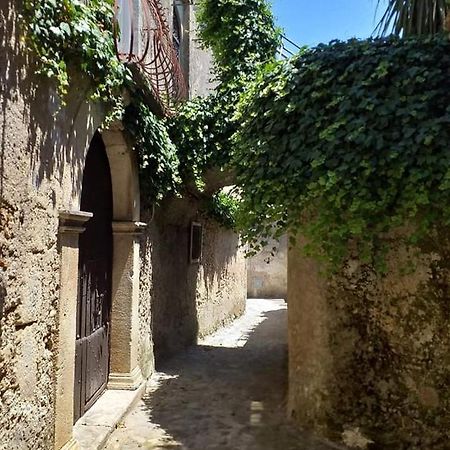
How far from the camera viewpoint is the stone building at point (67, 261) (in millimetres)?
2627

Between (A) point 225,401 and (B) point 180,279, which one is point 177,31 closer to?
(B) point 180,279

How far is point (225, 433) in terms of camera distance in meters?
4.45

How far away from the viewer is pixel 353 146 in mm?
3791

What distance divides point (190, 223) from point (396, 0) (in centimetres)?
479

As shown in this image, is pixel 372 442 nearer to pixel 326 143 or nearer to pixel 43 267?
pixel 326 143

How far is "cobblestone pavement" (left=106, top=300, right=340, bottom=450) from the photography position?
4227 millimetres

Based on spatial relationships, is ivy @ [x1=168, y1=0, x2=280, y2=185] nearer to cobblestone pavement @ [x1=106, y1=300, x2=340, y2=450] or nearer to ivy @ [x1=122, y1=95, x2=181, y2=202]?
ivy @ [x1=122, y1=95, x2=181, y2=202]

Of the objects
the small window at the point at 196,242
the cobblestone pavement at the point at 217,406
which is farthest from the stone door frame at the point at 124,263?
the small window at the point at 196,242

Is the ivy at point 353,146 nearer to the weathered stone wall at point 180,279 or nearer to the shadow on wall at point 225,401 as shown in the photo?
the shadow on wall at point 225,401

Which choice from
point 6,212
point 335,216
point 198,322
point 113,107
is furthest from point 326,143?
point 198,322

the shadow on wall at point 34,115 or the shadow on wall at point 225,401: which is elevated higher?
the shadow on wall at point 34,115

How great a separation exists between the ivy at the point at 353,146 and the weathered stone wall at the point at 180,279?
7.70 ft

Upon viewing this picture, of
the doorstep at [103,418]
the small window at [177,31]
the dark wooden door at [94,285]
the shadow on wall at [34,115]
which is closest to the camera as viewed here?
the shadow on wall at [34,115]

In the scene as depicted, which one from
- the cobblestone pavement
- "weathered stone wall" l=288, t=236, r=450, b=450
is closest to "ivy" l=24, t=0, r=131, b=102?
"weathered stone wall" l=288, t=236, r=450, b=450
